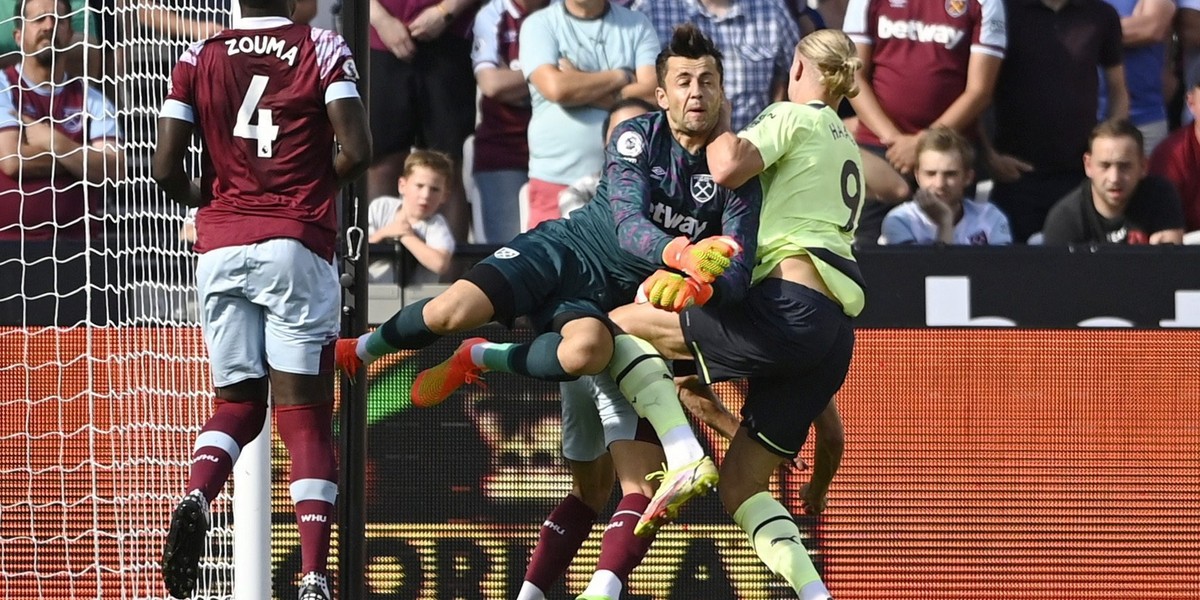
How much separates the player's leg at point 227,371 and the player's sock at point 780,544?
5.43ft

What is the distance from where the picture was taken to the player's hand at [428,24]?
26.2 ft

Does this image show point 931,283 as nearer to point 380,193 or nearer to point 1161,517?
point 1161,517

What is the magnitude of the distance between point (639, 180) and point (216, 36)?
1.44 m

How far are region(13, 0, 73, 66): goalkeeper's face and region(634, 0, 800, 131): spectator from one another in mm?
2713

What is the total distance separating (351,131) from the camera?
17.6 feet

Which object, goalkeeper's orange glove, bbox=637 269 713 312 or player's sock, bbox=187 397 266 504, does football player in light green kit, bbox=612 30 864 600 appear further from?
player's sock, bbox=187 397 266 504

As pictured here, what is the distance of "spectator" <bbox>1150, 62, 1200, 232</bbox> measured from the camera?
25.1 ft

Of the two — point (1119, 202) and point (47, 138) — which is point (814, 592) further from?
point (47, 138)

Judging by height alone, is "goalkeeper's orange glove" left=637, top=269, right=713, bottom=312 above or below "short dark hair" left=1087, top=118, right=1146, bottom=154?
below

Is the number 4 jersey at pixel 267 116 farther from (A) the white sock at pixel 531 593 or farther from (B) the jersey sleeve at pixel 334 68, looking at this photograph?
(A) the white sock at pixel 531 593

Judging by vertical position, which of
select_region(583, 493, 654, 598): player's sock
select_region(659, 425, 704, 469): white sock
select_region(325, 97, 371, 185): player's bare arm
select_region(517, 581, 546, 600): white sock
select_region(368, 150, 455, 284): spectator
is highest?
select_region(325, 97, 371, 185): player's bare arm

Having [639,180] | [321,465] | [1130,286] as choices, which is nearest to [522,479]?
[321,465]

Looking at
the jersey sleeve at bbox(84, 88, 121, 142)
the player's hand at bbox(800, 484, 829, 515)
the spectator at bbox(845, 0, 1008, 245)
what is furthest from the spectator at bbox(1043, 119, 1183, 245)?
the jersey sleeve at bbox(84, 88, 121, 142)

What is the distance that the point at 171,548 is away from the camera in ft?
17.1
